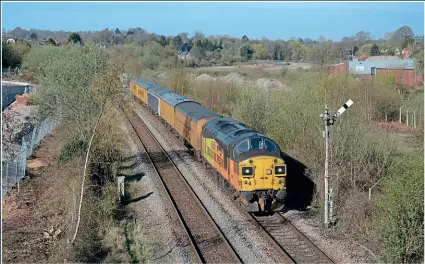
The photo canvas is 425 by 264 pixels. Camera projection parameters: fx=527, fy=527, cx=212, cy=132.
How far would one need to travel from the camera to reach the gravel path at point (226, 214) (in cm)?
1490

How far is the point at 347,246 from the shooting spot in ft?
49.6

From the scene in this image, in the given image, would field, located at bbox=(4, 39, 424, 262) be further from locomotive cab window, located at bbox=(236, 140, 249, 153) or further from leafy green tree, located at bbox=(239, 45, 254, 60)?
leafy green tree, located at bbox=(239, 45, 254, 60)

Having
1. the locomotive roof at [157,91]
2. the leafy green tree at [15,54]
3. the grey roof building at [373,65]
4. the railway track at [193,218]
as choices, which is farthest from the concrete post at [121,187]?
the leafy green tree at [15,54]

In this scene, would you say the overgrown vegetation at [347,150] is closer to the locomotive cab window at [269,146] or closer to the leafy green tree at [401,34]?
the locomotive cab window at [269,146]

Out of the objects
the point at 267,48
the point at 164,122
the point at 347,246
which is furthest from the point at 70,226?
the point at 267,48

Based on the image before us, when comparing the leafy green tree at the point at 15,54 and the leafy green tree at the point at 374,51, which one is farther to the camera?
the leafy green tree at the point at 374,51

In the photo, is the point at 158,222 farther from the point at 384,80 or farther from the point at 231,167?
the point at 384,80

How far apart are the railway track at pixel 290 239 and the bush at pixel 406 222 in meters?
1.74

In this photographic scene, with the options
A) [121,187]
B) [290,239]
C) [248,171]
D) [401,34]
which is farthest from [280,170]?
[401,34]

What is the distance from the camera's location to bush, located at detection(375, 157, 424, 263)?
12914mm

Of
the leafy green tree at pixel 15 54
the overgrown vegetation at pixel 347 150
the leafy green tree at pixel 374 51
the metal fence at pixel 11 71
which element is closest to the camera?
the overgrown vegetation at pixel 347 150

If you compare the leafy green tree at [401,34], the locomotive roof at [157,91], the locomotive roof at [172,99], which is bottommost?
the locomotive roof at [172,99]

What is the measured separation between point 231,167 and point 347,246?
4978 millimetres

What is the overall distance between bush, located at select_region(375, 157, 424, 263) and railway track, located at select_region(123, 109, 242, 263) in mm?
3923
